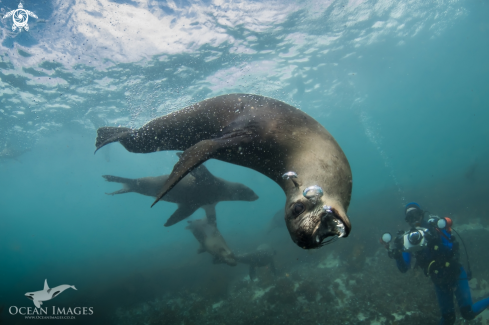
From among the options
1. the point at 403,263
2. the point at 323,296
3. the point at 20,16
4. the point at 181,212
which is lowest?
the point at 323,296

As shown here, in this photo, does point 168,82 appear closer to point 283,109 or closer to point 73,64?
point 73,64

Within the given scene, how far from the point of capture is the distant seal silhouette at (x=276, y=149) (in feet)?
4.84

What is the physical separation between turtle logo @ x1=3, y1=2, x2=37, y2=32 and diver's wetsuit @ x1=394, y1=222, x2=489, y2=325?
16.2 meters

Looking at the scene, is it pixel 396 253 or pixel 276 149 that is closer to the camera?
pixel 276 149

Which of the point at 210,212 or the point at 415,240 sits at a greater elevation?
the point at 210,212

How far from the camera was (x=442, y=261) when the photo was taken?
632 centimetres

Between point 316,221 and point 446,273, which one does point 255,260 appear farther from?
point 316,221

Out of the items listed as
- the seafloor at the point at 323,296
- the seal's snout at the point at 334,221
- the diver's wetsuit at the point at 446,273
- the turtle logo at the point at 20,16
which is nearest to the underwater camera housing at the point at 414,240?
the diver's wetsuit at the point at 446,273

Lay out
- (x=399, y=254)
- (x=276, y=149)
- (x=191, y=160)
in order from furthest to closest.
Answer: (x=399, y=254)
(x=276, y=149)
(x=191, y=160)

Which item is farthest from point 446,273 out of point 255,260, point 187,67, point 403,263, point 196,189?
point 187,67

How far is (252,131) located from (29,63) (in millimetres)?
16729

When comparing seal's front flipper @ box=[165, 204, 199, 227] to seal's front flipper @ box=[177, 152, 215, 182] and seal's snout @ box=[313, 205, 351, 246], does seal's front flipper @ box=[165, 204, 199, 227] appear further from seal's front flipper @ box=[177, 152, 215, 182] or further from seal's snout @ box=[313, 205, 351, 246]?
seal's snout @ box=[313, 205, 351, 246]

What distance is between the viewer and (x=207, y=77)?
1934 cm

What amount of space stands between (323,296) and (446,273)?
4770 mm
